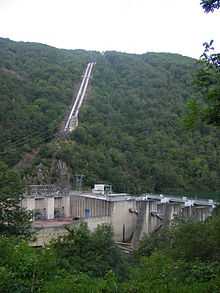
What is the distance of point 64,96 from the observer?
72.2 m

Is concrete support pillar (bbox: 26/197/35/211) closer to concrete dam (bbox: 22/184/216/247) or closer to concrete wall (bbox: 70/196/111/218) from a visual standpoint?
concrete dam (bbox: 22/184/216/247)

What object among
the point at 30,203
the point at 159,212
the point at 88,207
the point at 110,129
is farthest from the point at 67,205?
the point at 110,129

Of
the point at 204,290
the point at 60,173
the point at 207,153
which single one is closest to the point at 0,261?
the point at 204,290

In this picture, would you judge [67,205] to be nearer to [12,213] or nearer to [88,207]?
[88,207]

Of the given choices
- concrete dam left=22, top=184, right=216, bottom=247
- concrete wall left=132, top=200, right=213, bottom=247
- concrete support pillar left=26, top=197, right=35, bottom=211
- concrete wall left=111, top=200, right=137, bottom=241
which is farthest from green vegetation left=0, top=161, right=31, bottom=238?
concrete wall left=132, top=200, right=213, bottom=247

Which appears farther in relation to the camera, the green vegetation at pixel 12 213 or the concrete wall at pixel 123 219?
the concrete wall at pixel 123 219

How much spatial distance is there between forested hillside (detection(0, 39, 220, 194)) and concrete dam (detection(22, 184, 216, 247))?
7.26m

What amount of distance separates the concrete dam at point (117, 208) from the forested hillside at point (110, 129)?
726cm

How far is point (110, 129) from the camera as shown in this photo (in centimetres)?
6519

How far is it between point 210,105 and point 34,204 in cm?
3567

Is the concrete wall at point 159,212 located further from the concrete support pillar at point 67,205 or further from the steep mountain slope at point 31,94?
the steep mountain slope at point 31,94

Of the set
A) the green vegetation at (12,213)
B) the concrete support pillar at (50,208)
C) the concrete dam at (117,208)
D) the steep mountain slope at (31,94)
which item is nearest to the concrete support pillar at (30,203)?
the concrete dam at (117,208)

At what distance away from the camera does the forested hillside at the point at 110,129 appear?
53.6 metres

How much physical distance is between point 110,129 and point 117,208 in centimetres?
2518
